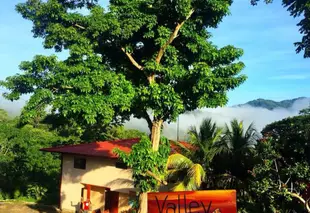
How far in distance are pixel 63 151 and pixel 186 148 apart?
865 centimetres

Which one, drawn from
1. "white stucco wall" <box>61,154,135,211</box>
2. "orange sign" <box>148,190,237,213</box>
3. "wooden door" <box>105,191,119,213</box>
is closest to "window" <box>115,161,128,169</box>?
"white stucco wall" <box>61,154,135,211</box>

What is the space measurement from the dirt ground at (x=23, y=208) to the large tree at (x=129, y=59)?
12.5m

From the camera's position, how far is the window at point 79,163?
20.6m

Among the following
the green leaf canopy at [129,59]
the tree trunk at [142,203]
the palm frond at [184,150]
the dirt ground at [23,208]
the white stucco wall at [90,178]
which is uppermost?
the green leaf canopy at [129,59]

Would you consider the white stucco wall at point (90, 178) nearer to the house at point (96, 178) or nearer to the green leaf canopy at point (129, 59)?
the house at point (96, 178)

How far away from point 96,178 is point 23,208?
20.9 feet

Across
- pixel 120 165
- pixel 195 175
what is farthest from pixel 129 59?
pixel 120 165

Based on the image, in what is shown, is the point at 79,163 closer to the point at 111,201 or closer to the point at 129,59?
the point at 111,201

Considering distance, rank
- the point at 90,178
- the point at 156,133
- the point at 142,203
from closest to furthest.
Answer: the point at 142,203 → the point at 156,133 → the point at 90,178

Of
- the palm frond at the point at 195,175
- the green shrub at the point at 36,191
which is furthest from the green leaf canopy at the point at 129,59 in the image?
the green shrub at the point at 36,191

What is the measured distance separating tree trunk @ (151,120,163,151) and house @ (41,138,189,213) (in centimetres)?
643

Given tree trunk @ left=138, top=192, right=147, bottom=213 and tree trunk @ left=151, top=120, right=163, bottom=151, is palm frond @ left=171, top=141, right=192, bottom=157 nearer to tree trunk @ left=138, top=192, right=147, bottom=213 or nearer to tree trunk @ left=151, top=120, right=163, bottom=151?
tree trunk @ left=151, top=120, right=163, bottom=151

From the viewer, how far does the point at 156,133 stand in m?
12.6

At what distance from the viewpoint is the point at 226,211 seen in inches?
361
